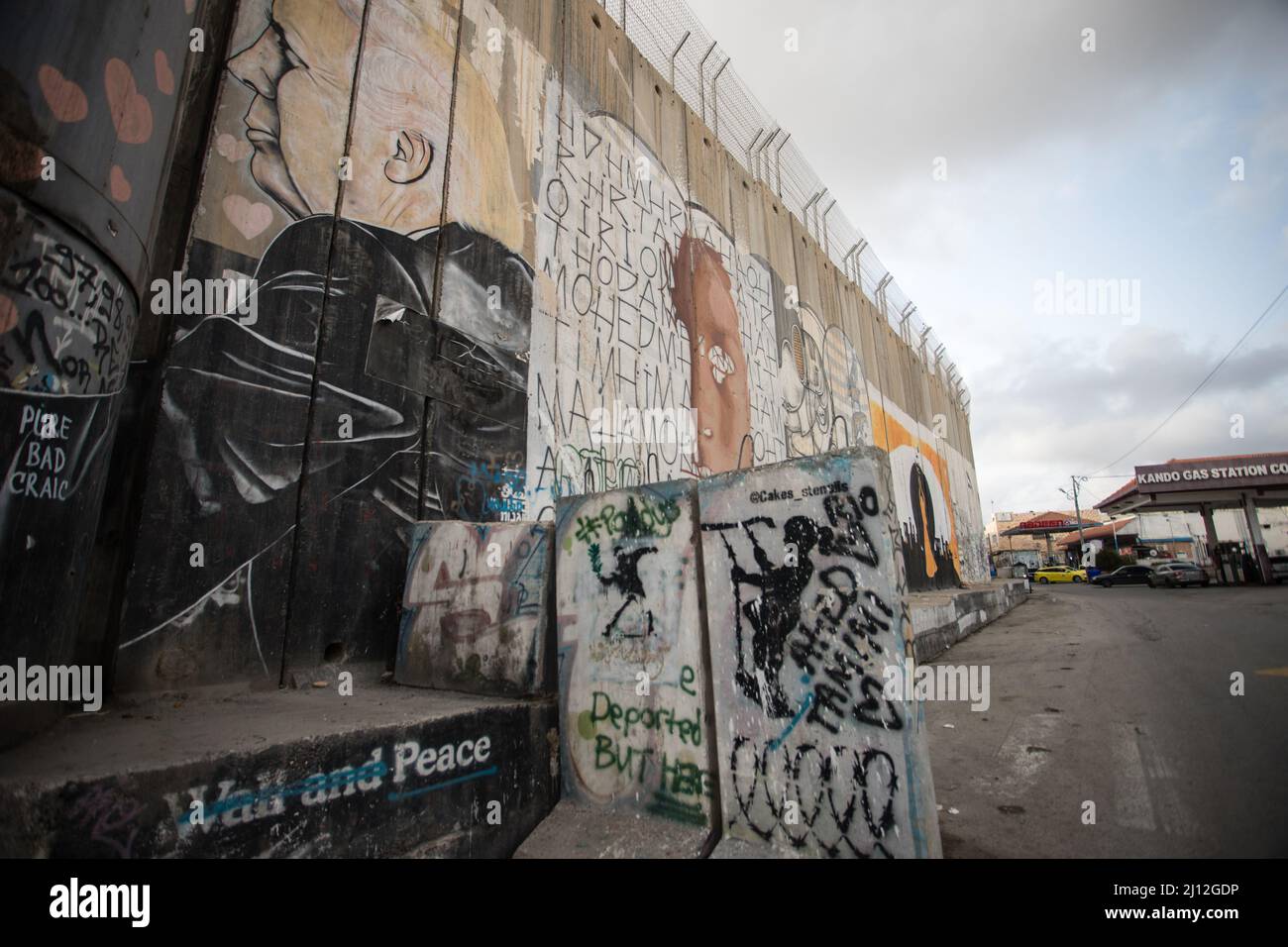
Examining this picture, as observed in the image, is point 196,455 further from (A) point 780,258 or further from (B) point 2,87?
(A) point 780,258

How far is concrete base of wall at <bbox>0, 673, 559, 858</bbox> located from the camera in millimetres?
2012

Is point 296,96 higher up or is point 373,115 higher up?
point 373,115

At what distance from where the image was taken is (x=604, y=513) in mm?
3807

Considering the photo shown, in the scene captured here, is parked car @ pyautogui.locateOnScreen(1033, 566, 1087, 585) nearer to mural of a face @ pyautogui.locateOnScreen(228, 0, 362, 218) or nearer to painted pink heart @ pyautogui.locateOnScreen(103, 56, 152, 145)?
mural of a face @ pyautogui.locateOnScreen(228, 0, 362, 218)

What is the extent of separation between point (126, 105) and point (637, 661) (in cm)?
393

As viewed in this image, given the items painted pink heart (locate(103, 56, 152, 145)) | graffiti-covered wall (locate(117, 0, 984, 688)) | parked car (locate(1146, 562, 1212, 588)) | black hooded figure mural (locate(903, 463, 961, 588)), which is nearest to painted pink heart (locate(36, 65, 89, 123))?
painted pink heart (locate(103, 56, 152, 145))

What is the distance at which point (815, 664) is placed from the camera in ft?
9.40

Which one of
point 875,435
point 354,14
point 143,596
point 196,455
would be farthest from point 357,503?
point 875,435

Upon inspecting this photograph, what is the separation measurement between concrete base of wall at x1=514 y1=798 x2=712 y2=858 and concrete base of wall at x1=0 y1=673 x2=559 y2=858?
16cm

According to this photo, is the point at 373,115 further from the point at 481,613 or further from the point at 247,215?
the point at 481,613

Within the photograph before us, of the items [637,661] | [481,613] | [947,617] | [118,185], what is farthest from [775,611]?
[947,617]

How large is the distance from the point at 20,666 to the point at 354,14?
5.50 meters

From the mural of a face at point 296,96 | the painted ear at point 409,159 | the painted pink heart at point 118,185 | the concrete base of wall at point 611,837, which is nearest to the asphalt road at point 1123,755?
the concrete base of wall at point 611,837

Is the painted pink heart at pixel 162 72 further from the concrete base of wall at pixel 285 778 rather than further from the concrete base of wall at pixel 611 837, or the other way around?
the concrete base of wall at pixel 611 837
